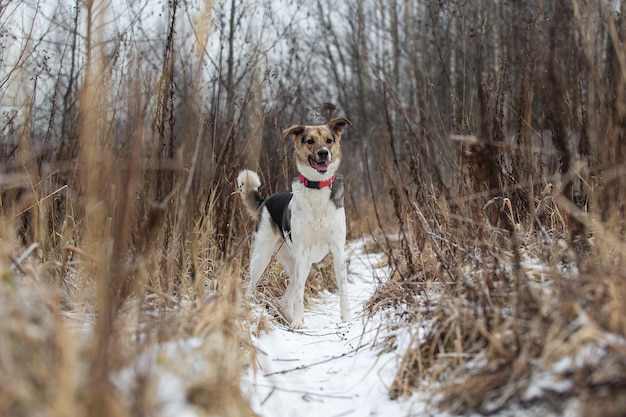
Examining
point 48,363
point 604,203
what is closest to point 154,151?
point 48,363

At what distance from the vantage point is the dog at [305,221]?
395 centimetres

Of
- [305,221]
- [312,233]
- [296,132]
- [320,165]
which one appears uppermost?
[296,132]

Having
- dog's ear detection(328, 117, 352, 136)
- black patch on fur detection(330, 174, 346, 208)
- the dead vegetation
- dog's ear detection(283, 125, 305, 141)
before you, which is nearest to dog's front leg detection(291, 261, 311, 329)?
black patch on fur detection(330, 174, 346, 208)

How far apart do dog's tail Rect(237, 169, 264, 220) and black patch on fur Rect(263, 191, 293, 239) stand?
171 mm

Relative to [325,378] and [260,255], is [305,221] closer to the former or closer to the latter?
[260,255]

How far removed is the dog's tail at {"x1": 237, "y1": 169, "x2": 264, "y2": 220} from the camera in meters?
4.23

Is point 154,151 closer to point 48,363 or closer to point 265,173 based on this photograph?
point 48,363

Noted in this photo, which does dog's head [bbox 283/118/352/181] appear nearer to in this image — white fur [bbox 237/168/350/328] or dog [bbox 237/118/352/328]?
dog [bbox 237/118/352/328]

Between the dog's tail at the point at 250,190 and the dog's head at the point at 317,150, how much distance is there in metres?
0.44

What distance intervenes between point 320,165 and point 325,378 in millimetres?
2146

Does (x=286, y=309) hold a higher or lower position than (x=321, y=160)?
lower

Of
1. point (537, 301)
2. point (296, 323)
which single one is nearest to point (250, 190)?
point (296, 323)

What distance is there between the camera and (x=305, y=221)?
3.94 meters

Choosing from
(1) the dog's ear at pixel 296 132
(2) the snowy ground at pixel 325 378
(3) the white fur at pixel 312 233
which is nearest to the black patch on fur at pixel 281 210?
(3) the white fur at pixel 312 233
